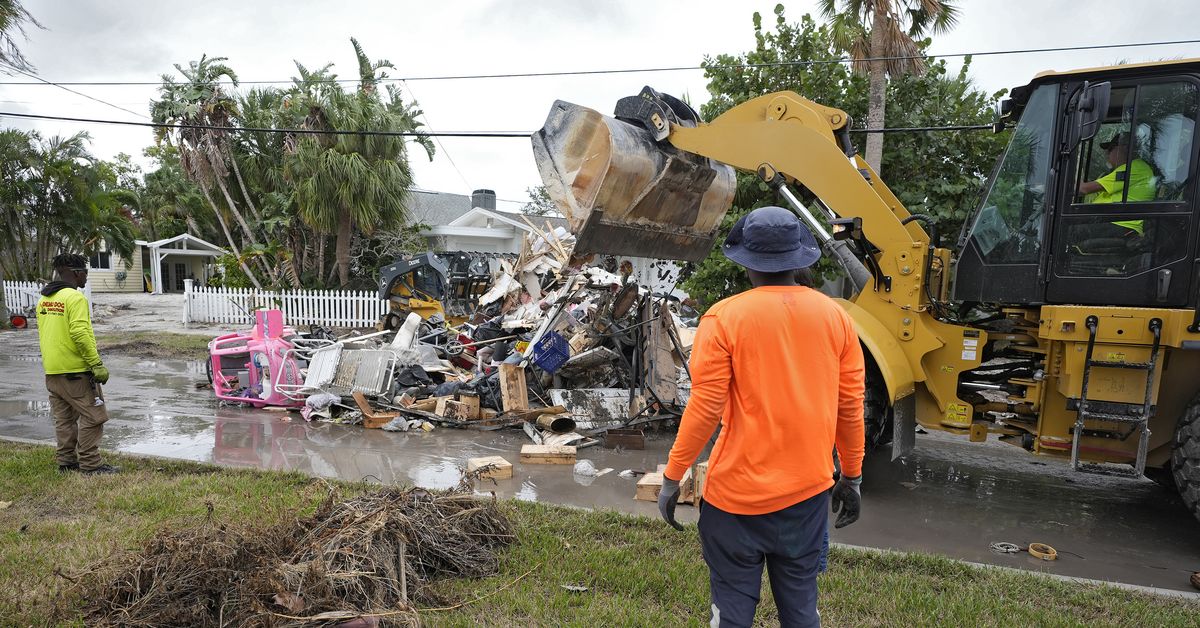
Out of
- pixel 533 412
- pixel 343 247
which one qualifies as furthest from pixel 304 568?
pixel 343 247

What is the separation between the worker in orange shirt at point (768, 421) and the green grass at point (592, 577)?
1034 mm

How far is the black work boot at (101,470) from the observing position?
575 centimetres

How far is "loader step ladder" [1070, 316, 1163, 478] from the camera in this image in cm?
453

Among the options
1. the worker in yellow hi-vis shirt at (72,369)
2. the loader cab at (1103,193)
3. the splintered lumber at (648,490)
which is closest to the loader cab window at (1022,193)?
the loader cab at (1103,193)

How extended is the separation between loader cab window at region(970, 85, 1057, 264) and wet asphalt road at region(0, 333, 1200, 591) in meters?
2.04

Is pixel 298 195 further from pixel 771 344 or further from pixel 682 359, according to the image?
pixel 771 344

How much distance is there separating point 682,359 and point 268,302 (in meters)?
14.5

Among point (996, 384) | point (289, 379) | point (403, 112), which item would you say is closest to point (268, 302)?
point (403, 112)

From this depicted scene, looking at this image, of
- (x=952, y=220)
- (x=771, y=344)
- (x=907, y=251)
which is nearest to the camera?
(x=771, y=344)

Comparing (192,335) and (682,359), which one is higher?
(682,359)

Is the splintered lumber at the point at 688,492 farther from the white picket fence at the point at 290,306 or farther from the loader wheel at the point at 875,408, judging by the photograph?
the white picket fence at the point at 290,306

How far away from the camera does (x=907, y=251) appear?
212 inches

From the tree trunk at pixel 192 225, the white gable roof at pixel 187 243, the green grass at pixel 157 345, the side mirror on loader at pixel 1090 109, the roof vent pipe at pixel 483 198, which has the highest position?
the roof vent pipe at pixel 483 198

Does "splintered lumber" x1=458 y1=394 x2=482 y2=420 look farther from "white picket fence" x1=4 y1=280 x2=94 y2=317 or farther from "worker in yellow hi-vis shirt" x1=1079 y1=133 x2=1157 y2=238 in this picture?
"white picket fence" x1=4 y1=280 x2=94 y2=317
